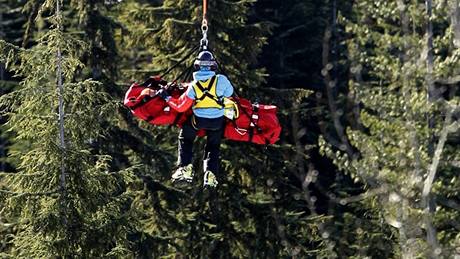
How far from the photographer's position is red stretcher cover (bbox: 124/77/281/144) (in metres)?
13.8

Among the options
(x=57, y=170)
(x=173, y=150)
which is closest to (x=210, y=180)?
(x=57, y=170)

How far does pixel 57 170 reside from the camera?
1435 centimetres

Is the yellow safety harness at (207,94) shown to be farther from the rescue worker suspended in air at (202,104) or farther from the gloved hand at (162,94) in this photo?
the gloved hand at (162,94)

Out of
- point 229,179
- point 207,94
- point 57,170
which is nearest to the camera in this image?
point 207,94

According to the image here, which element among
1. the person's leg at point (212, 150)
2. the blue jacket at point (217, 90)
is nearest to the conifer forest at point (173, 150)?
the person's leg at point (212, 150)

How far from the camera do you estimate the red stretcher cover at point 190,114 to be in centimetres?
1376

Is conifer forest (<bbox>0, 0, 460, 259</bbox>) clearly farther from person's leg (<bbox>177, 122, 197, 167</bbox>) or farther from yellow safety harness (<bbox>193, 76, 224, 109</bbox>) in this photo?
yellow safety harness (<bbox>193, 76, 224, 109</bbox>)

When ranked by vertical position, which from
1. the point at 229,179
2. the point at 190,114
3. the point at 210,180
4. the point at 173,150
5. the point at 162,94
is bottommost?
the point at 229,179

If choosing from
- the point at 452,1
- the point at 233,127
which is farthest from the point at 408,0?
the point at 452,1

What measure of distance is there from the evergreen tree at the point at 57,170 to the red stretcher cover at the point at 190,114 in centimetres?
93

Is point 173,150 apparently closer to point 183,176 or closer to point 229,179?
point 229,179

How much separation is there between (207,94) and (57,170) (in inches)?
96.7

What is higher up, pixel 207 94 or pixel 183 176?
pixel 207 94

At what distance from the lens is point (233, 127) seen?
14383 millimetres
